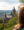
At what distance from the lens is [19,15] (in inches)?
22.8

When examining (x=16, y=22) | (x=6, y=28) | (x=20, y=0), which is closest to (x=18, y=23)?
(x=16, y=22)

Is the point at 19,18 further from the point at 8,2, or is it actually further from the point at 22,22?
the point at 8,2

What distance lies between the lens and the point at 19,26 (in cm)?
57

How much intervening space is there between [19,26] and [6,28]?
0.14m

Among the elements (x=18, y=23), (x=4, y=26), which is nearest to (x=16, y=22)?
(x=18, y=23)

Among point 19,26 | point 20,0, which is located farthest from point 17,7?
point 19,26

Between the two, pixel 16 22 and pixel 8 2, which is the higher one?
pixel 8 2

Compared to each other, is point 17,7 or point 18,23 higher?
point 17,7

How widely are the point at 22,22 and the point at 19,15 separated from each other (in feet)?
0.26

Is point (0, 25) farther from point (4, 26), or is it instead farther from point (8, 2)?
point (8, 2)

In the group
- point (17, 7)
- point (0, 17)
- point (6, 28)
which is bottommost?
point (6, 28)

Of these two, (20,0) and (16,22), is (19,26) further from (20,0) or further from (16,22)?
(20,0)

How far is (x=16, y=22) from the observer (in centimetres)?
57

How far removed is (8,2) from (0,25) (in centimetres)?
25
